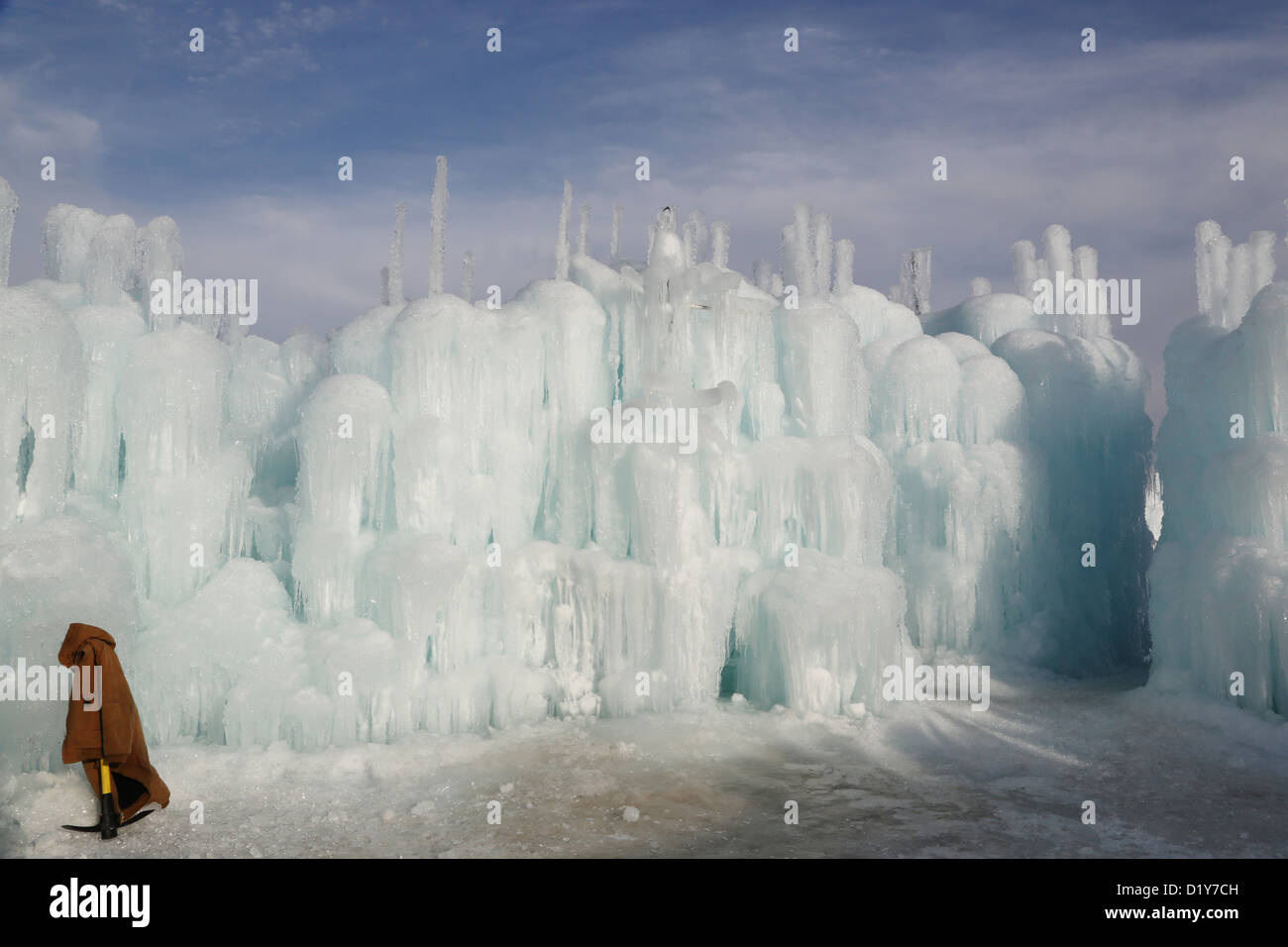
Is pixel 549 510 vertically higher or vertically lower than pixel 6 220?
lower

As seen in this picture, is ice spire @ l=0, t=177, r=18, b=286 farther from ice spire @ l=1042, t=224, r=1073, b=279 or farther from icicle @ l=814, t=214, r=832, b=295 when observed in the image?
ice spire @ l=1042, t=224, r=1073, b=279

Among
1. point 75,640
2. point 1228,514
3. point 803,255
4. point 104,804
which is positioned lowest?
point 104,804

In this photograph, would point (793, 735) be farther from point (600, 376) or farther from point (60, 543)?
point (60, 543)

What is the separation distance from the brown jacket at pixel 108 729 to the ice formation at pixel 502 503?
4.98ft

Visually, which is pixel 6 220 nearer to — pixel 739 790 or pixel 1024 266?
pixel 739 790

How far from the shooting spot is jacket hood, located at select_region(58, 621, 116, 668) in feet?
25.7

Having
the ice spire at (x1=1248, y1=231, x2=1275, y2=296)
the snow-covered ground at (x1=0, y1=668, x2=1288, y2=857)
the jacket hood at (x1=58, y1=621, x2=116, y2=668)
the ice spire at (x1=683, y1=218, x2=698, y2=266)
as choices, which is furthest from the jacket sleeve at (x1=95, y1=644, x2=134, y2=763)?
the ice spire at (x1=1248, y1=231, x2=1275, y2=296)

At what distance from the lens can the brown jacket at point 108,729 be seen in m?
7.73

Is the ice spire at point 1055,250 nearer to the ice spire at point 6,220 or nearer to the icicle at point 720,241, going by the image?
the icicle at point 720,241

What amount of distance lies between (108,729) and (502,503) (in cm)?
583

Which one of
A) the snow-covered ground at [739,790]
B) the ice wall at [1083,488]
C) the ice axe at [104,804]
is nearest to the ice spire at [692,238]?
the ice wall at [1083,488]

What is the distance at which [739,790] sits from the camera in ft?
30.9

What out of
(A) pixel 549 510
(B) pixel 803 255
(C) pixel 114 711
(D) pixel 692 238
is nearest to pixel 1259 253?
(B) pixel 803 255
